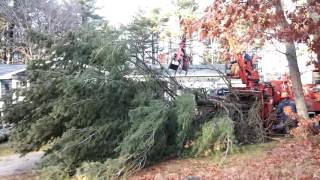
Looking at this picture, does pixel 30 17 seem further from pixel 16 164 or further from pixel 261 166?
pixel 261 166

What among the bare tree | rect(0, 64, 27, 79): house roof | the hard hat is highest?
the bare tree

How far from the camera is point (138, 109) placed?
33.9 feet

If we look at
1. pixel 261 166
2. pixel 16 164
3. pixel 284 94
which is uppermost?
pixel 284 94

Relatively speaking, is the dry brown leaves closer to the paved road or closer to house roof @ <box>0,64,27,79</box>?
the paved road

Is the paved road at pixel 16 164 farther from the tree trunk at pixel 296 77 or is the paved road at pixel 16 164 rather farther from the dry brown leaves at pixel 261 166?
the tree trunk at pixel 296 77

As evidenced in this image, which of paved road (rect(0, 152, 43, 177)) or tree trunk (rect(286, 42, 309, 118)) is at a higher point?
tree trunk (rect(286, 42, 309, 118))

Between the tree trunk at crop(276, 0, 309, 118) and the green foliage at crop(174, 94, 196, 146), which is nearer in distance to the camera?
the green foliage at crop(174, 94, 196, 146)

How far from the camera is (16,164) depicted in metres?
13.5

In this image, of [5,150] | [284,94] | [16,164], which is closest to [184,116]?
[284,94]

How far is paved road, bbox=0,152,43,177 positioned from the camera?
12361mm

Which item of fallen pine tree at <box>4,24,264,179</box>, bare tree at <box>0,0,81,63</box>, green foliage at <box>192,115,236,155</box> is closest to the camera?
fallen pine tree at <box>4,24,264,179</box>

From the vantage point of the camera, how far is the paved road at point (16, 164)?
1236 centimetres

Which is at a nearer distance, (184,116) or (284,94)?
(184,116)

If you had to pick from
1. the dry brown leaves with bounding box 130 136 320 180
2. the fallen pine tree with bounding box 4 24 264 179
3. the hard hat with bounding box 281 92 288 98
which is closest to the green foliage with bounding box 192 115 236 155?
the fallen pine tree with bounding box 4 24 264 179
